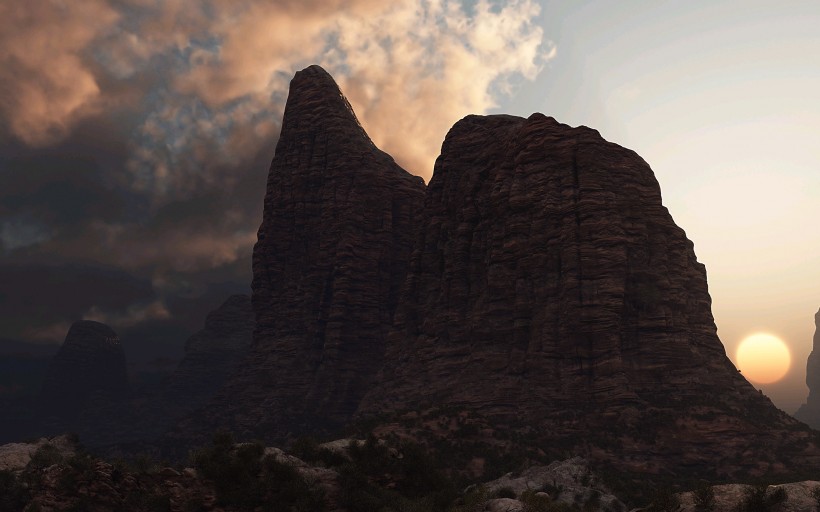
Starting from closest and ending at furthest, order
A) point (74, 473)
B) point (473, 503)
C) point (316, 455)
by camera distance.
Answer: point (74, 473) < point (473, 503) < point (316, 455)

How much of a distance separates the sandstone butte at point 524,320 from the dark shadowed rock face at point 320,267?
59 centimetres

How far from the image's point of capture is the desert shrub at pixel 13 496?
1119 inches

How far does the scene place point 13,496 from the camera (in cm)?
2872

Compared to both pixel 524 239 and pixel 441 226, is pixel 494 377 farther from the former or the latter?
pixel 441 226

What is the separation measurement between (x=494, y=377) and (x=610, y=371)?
64.3ft

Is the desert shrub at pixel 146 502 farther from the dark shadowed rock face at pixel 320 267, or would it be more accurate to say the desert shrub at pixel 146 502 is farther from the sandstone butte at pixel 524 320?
the dark shadowed rock face at pixel 320 267

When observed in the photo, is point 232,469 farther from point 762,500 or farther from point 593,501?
point 593,501

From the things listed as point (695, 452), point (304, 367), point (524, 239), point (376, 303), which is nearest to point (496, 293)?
point (524, 239)

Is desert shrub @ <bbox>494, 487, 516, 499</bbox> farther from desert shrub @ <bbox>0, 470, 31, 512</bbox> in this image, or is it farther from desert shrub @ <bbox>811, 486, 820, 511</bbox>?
desert shrub @ <bbox>0, 470, 31, 512</bbox>

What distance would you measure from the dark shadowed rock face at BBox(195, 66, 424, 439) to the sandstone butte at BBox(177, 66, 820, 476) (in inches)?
23.2

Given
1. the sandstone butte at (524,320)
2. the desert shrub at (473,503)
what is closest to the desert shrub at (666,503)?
the desert shrub at (473,503)

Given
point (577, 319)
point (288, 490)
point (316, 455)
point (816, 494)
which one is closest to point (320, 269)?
point (577, 319)

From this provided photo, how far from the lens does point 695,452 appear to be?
222ft

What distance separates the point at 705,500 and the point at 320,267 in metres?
135
